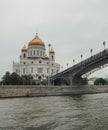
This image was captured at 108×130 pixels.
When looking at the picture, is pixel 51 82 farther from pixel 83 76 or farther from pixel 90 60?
pixel 90 60

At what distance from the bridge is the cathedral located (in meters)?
15.8

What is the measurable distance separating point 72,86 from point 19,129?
4460cm

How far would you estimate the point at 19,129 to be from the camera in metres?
14.3

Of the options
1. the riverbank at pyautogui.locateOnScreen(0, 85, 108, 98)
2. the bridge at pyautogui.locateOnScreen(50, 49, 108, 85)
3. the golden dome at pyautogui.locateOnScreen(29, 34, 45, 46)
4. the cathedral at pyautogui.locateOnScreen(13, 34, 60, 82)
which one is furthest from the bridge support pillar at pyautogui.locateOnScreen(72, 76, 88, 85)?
the golden dome at pyautogui.locateOnScreen(29, 34, 45, 46)

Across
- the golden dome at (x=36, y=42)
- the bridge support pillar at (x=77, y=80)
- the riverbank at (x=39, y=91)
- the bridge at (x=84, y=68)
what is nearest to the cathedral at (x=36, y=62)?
the golden dome at (x=36, y=42)

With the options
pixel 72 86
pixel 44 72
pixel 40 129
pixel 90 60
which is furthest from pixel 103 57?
pixel 44 72

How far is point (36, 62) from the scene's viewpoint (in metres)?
88.6

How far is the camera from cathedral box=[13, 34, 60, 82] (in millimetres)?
88625

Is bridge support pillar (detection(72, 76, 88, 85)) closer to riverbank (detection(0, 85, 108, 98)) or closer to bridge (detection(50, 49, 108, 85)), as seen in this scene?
bridge (detection(50, 49, 108, 85))

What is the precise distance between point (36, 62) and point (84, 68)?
1443 inches

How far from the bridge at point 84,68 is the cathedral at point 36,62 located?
15782 millimetres

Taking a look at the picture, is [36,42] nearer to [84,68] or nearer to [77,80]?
[77,80]

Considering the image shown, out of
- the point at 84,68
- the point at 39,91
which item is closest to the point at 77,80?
the point at 84,68

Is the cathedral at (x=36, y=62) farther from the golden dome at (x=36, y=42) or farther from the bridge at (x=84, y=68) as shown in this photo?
the bridge at (x=84, y=68)
